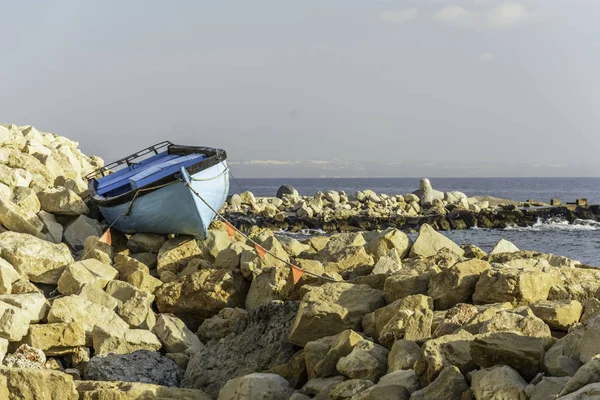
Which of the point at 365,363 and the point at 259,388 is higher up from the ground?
the point at 365,363

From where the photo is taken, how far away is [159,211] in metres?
10.7

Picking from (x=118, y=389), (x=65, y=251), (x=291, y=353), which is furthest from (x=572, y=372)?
(x=65, y=251)

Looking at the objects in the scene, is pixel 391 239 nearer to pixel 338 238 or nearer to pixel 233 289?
pixel 338 238

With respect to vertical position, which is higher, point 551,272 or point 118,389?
point 551,272

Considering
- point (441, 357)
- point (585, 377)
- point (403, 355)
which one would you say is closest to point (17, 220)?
point (403, 355)

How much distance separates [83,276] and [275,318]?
262 cm

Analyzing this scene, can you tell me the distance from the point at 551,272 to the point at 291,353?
9.02 ft

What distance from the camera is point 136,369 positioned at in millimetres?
7180

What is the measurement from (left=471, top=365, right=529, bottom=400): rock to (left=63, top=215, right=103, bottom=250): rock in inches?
279

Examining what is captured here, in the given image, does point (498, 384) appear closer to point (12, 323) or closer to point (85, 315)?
point (85, 315)

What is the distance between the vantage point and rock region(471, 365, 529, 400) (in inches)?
188

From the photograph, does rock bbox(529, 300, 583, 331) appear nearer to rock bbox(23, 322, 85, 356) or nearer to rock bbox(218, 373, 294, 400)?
rock bbox(218, 373, 294, 400)

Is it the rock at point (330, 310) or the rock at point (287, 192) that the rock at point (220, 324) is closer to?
the rock at point (330, 310)

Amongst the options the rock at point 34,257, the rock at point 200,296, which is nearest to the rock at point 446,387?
the rock at point 200,296
